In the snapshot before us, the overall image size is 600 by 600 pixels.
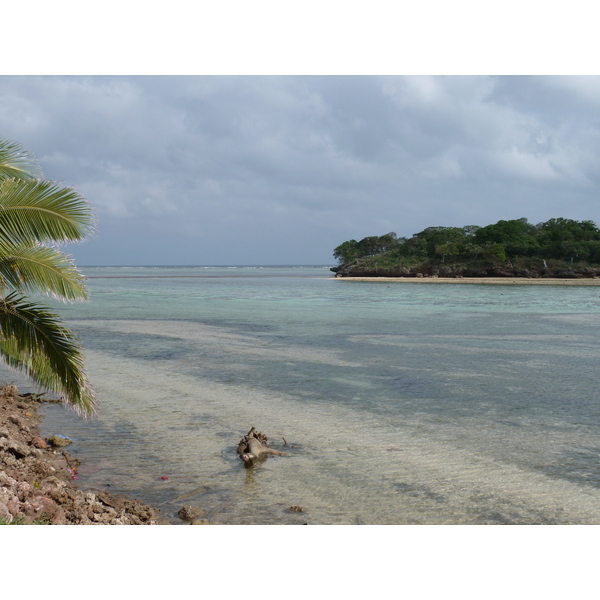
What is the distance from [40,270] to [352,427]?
19.4 feet

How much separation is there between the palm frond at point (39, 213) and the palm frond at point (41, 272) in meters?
0.17

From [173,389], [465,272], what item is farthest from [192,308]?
[465,272]

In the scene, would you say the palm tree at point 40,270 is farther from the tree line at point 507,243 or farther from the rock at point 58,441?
the tree line at point 507,243

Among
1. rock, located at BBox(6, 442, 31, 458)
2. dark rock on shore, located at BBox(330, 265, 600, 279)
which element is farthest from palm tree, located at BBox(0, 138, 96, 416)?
dark rock on shore, located at BBox(330, 265, 600, 279)

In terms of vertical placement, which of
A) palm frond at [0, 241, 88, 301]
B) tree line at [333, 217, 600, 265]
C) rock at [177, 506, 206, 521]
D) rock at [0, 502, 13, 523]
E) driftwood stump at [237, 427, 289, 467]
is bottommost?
rock at [177, 506, 206, 521]

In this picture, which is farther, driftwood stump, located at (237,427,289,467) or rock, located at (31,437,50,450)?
rock, located at (31,437,50,450)

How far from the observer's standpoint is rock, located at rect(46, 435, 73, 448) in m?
8.51

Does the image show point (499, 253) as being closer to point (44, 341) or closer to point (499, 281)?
point (499, 281)

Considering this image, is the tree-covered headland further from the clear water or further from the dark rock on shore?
the clear water

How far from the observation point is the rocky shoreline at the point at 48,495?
5.64 m

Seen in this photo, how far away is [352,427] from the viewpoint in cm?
980

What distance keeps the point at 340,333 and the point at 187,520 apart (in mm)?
18490

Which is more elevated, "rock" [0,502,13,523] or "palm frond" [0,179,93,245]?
"palm frond" [0,179,93,245]

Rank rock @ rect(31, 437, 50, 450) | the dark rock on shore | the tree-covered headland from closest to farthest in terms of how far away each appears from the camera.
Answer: rock @ rect(31, 437, 50, 450) < the dark rock on shore < the tree-covered headland
